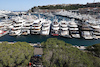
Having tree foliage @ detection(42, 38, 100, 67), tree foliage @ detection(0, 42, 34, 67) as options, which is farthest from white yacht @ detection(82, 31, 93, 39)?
tree foliage @ detection(0, 42, 34, 67)

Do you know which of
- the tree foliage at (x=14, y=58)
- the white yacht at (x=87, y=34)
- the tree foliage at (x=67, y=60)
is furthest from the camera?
the white yacht at (x=87, y=34)

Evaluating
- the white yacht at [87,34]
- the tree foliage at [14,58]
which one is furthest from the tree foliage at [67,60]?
the white yacht at [87,34]

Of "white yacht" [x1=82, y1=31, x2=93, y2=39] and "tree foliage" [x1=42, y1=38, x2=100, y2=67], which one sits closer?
"tree foliage" [x1=42, y1=38, x2=100, y2=67]

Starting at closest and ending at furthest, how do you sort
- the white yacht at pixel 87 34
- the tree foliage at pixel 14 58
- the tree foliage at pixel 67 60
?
the tree foliage at pixel 67 60, the tree foliage at pixel 14 58, the white yacht at pixel 87 34

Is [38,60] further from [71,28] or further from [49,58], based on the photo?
[71,28]

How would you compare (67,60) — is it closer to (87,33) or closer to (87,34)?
(87,34)

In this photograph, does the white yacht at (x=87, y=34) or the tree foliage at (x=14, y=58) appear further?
the white yacht at (x=87, y=34)

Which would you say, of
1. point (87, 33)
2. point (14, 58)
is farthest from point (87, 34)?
point (14, 58)

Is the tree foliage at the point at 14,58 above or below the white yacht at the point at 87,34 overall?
above

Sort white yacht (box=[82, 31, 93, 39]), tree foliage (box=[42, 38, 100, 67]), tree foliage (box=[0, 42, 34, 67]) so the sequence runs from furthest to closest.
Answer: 1. white yacht (box=[82, 31, 93, 39])
2. tree foliage (box=[0, 42, 34, 67])
3. tree foliage (box=[42, 38, 100, 67])

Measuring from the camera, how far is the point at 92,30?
107ft

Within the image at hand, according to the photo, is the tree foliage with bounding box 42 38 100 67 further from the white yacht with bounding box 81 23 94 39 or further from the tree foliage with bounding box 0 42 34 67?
the white yacht with bounding box 81 23 94 39

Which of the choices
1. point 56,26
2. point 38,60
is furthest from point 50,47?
point 56,26

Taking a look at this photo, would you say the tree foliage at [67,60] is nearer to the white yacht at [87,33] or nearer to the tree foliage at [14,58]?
the tree foliage at [14,58]
